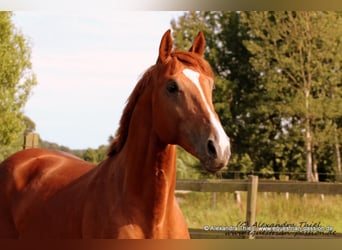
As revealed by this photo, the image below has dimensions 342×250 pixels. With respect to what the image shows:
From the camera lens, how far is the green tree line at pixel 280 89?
738 cm

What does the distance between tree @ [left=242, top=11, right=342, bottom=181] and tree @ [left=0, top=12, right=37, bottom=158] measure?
11.5ft

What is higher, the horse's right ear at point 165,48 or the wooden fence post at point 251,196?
the horse's right ear at point 165,48

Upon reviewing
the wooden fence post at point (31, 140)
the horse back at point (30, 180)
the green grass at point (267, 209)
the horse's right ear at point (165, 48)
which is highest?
the horse's right ear at point (165, 48)

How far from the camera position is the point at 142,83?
11.0 ft

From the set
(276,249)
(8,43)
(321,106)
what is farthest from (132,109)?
(321,106)

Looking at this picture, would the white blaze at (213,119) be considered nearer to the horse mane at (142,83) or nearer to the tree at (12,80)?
the horse mane at (142,83)

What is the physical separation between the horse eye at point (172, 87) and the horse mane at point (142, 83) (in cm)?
8

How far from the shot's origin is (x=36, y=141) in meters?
6.38

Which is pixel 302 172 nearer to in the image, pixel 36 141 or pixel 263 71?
pixel 263 71

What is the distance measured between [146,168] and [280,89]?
4.82m

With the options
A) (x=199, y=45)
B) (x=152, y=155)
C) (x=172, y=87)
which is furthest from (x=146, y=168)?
(x=199, y=45)

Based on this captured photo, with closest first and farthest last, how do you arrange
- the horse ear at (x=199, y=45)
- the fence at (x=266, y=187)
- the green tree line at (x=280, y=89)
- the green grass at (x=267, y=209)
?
1. the horse ear at (x=199, y=45)
2. the green grass at (x=267, y=209)
3. the fence at (x=266, y=187)
4. the green tree line at (x=280, y=89)

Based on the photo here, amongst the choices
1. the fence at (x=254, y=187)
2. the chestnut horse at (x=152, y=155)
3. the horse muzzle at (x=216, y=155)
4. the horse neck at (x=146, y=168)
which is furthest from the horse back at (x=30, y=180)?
the fence at (x=254, y=187)

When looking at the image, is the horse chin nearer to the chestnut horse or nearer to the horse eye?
the chestnut horse
